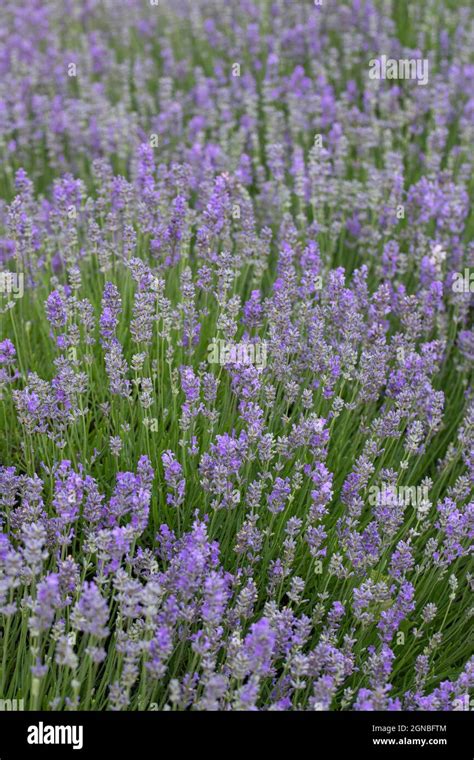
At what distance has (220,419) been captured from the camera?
3.39 metres

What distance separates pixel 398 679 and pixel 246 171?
2737 millimetres

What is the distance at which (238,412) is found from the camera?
11.5ft

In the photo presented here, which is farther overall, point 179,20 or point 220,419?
point 179,20

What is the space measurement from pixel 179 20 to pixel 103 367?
4.52m

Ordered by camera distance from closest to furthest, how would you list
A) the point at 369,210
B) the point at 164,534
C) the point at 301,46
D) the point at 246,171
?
1. the point at 164,534
2. the point at 246,171
3. the point at 369,210
4. the point at 301,46

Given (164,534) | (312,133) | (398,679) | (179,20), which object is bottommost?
(398,679)

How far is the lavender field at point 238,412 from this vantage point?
95.2 inches

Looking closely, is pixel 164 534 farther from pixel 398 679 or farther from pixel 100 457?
pixel 398 679

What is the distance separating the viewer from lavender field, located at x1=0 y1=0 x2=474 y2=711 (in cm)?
242

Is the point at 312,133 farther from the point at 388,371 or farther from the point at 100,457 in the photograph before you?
the point at 100,457

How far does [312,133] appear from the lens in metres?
5.86

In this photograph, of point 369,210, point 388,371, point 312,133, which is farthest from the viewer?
point 312,133
